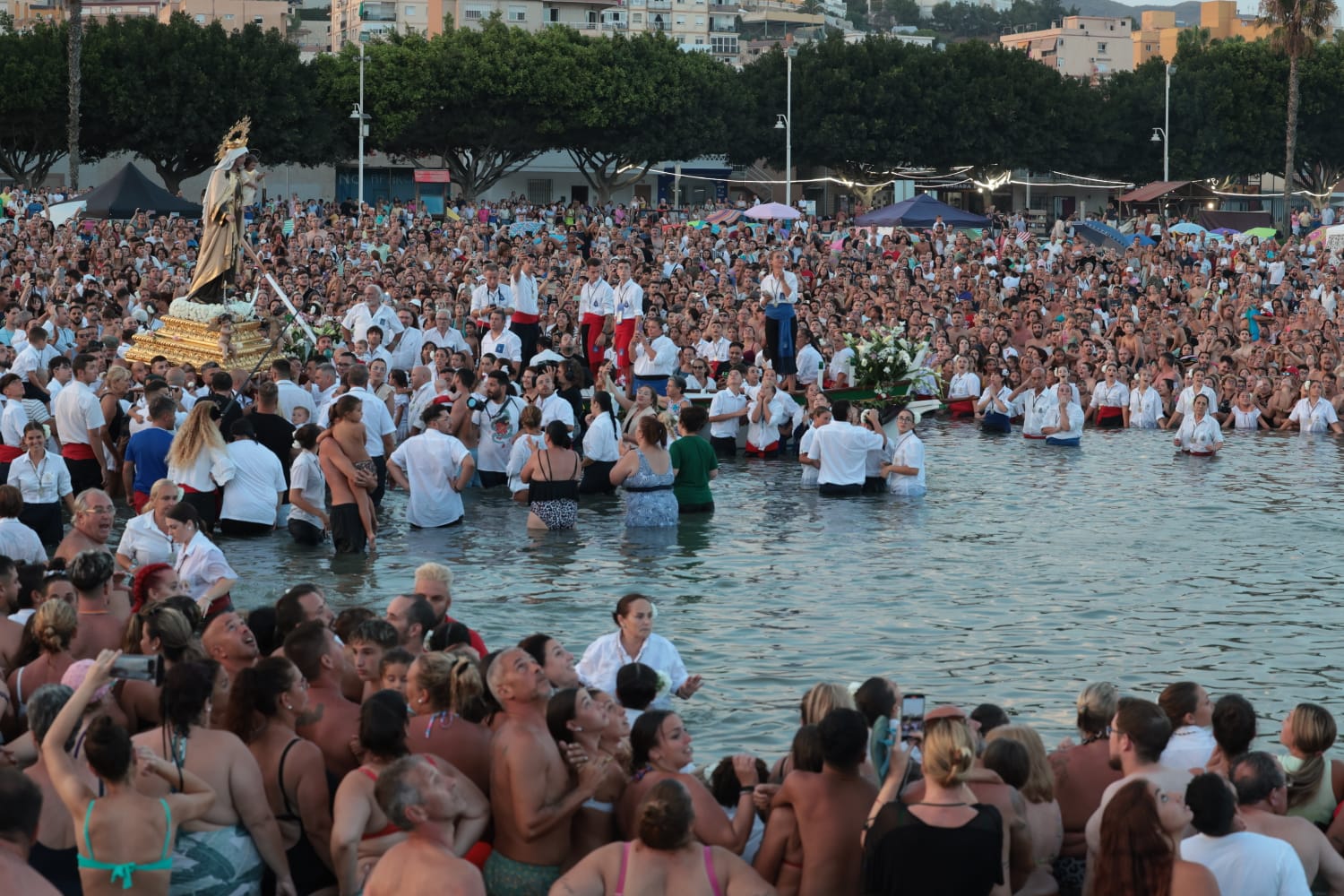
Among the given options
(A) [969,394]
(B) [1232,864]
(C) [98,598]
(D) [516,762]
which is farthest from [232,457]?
(A) [969,394]

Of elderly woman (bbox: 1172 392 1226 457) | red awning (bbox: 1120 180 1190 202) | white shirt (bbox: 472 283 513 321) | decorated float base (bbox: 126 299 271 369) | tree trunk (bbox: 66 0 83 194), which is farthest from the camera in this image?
red awning (bbox: 1120 180 1190 202)

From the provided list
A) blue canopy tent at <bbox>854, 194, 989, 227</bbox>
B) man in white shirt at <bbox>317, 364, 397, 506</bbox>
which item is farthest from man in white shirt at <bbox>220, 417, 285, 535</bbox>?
blue canopy tent at <bbox>854, 194, 989, 227</bbox>

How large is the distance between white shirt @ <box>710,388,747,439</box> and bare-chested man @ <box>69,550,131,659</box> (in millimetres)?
12690

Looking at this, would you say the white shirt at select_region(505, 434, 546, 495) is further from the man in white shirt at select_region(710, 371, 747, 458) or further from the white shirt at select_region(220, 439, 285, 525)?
the man in white shirt at select_region(710, 371, 747, 458)

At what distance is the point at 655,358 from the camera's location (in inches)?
830

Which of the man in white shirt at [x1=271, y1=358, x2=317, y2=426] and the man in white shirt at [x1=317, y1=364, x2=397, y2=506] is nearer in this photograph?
the man in white shirt at [x1=317, y1=364, x2=397, y2=506]

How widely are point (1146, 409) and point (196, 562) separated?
1785cm

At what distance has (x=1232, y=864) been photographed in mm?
5934

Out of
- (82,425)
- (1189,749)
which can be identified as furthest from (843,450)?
(1189,749)

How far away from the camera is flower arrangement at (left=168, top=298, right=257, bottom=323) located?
20.4 meters

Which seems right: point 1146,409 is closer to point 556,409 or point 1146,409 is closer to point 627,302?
point 627,302

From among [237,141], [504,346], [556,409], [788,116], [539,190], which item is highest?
[788,116]

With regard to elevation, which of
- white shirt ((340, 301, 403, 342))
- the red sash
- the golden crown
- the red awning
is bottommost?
the red sash

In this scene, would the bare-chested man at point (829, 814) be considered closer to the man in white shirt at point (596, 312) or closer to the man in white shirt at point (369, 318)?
the man in white shirt at point (369, 318)
